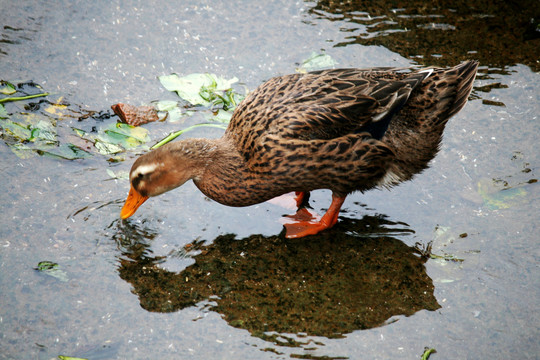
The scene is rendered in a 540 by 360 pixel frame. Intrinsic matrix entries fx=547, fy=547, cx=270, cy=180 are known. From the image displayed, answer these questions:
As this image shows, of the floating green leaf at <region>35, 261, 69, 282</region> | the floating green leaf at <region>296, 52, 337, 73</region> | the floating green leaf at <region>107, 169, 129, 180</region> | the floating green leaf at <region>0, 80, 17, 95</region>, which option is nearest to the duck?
the floating green leaf at <region>107, 169, 129, 180</region>

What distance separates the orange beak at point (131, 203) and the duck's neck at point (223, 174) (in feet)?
1.53

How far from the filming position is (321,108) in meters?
4.12

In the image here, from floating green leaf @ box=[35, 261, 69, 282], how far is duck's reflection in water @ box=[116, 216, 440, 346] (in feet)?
1.27

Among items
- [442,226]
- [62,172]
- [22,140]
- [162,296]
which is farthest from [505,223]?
[22,140]

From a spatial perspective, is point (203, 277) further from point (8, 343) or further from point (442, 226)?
point (442, 226)

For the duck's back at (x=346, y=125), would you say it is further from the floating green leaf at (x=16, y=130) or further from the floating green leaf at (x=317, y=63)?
the floating green leaf at (x=16, y=130)

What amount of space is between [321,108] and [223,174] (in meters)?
0.91

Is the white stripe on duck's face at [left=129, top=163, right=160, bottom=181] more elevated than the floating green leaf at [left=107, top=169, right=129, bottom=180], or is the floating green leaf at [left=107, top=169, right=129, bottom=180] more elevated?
the white stripe on duck's face at [left=129, top=163, right=160, bottom=181]

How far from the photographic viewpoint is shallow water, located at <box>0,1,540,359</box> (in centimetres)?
358

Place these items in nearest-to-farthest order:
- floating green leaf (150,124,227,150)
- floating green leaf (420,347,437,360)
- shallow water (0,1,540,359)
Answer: floating green leaf (420,347,437,360) → shallow water (0,1,540,359) → floating green leaf (150,124,227,150)

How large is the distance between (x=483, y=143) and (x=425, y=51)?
1385 mm

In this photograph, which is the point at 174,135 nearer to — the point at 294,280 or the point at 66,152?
the point at 66,152

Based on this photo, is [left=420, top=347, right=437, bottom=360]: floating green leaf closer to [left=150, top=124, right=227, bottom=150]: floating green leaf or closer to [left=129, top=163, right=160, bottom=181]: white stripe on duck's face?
[left=129, top=163, right=160, bottom=181]: white stripe on duck's face

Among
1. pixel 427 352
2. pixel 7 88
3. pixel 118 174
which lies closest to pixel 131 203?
pixel 118 174
